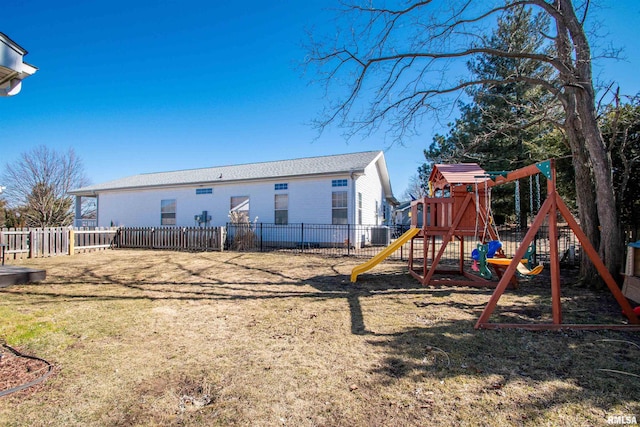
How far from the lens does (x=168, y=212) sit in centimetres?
1848

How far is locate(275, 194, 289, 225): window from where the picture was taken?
15.9m

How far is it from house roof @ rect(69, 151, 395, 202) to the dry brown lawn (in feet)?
33.0

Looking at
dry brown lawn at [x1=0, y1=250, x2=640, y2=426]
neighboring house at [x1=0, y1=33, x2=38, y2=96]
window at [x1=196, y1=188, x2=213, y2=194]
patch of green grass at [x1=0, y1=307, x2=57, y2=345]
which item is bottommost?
dry brown lawn at [x1=0, y1=250, x2=640, y2=426]

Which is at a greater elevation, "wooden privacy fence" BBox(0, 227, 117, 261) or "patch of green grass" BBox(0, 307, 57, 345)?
"wooden privacy fence" BBox(0, 227, 117, 261)

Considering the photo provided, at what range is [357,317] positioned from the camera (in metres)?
4.47

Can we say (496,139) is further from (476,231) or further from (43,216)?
(43,216)

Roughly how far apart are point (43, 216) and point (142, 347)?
102 ft

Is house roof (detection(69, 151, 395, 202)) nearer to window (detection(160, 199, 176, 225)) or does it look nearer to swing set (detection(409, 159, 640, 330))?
window (detection(160, 199, 176, 225))

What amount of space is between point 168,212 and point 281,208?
7.55 m

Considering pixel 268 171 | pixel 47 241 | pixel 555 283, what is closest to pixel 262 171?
pixel 268 171

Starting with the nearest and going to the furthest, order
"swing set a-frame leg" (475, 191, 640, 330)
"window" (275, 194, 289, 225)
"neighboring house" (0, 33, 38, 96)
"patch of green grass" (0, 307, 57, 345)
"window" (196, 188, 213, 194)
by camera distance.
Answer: "neighboring house" (0, 33, 38, 96) < "patch of green grass" (0, 307, 57, 345) < "swing set a-frame leg" (475, 191, 640, 330) < "window" (275, 194, 289, 225) < "window" (196, 188, 213, 194)

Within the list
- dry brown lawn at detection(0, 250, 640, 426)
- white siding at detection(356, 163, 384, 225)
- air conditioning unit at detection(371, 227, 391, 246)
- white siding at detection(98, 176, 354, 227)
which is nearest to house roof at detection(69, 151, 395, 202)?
white siding at detection(98, 176, 354, 227)

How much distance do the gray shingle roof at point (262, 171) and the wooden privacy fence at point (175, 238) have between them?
326cm

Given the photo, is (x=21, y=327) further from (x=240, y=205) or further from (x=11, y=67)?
(x=240, y=205)
